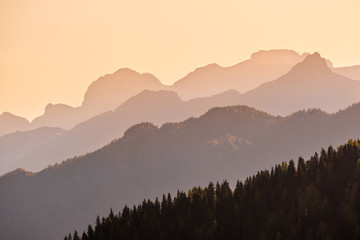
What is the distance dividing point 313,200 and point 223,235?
33616mm

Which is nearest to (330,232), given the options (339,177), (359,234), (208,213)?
(359,234)

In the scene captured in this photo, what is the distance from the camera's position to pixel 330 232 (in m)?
148

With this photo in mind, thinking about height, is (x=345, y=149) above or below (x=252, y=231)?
above

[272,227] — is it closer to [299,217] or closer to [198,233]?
[299,217]

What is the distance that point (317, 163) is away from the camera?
19312 cm

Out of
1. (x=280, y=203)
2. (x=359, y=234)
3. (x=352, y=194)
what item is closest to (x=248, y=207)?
(x=280, y=203)

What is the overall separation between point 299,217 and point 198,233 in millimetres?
42548

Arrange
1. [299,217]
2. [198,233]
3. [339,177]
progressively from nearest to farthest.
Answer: [299,217] → [339,177] → [198,233]

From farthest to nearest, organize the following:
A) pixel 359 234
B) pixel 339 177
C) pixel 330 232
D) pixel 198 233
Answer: pixel 198 233
pixel 339 177
pixel 330 232
pixel 359 234

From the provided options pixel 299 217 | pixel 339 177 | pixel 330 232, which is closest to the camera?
pixel 330 232

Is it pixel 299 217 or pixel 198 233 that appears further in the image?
pixel 198 233

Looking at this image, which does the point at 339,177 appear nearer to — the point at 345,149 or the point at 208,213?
the point at 345,149

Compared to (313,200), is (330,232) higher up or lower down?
lower down

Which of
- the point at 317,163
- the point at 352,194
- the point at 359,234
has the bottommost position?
the point at 359,234
